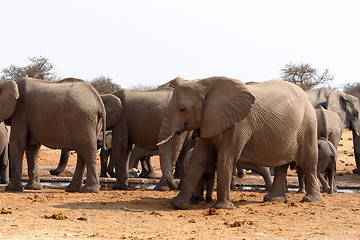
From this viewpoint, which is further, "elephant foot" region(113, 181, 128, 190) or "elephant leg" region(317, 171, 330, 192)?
"elephant foot" region(113, 181, 128, 190)

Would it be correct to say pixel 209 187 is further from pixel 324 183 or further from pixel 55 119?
pixel 55 119

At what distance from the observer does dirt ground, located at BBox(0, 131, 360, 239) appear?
6965 mm

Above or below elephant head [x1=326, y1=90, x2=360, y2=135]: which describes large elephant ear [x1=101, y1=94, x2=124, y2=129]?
below

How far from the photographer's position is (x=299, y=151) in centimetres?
1020

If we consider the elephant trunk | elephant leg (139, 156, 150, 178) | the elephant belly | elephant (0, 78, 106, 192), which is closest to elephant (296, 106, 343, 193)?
the elephant trunk

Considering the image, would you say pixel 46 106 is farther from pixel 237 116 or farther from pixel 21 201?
pixel 237 116

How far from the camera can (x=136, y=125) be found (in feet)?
43.1

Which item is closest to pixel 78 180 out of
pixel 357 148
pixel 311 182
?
→ pixel 311 182

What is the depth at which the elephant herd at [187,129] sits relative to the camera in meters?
9.00

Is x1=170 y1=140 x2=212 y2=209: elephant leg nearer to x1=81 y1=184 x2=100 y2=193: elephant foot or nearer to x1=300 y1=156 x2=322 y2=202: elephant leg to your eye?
x1=300 y1=156 x2=322 y2=202: elephant leg

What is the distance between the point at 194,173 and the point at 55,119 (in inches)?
129

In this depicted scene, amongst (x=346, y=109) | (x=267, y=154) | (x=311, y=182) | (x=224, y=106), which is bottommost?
(x=311, y=182)

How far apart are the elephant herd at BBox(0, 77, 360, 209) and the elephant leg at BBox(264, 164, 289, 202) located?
0.7 inches

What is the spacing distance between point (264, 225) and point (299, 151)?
107 inches
